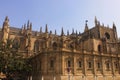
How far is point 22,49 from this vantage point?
130 feet

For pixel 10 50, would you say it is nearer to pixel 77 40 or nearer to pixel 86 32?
Result: pixel 77 40

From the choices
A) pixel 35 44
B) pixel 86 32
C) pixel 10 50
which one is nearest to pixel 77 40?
pixel 86 32

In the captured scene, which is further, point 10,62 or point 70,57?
point 70,57

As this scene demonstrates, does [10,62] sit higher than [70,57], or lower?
lower

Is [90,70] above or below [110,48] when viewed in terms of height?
below

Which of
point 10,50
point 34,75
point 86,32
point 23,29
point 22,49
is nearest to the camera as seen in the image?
point 10,50

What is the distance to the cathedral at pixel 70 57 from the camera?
2962 cm

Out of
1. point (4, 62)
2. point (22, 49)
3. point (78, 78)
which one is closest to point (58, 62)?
point (78, 78)

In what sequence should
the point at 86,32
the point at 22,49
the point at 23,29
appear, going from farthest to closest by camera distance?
the point at 86,32, the point at 23,29, the point at 22,49

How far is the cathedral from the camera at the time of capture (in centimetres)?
2962

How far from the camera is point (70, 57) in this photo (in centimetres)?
3097

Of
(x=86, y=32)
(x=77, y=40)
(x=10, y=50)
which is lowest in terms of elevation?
(x=10, y=50)

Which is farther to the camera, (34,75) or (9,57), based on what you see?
(34,75)

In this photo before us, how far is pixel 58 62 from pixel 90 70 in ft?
28.2
